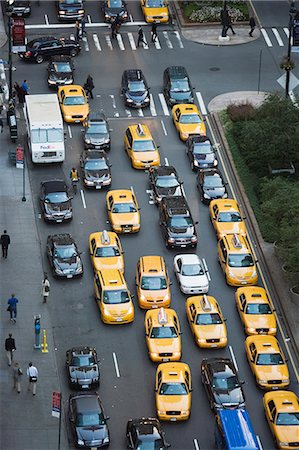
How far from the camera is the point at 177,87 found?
9725 centimetres

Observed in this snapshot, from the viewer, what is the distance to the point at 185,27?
4250 inches

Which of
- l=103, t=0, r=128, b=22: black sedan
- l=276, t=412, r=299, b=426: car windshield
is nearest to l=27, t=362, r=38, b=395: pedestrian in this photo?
l=276, t=412, r=299, b=426: car windshield

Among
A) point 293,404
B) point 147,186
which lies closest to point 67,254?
point 147,186

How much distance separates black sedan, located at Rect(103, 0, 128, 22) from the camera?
4242 inches

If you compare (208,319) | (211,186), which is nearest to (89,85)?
(211,186)

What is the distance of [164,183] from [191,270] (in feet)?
29.9

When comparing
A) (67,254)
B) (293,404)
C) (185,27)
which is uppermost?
(185,27)

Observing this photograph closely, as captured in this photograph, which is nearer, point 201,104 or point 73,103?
point 73,103

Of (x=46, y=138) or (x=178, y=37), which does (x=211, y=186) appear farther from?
(x=178, y=37)

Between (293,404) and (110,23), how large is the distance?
46.3m

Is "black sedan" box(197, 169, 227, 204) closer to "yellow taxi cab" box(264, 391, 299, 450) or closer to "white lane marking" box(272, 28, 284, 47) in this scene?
"yellow taxi cab" box(264, 391, 299, 450)

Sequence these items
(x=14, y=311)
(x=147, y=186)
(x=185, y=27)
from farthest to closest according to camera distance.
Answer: (x=185, y=27) < (x=147, y=186) < (x=14, y=311)

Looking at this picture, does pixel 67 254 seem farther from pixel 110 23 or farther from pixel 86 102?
pixel 110 23

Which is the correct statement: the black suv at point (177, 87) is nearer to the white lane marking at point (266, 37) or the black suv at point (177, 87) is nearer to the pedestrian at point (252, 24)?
the pedestrian at point (252, 24)
